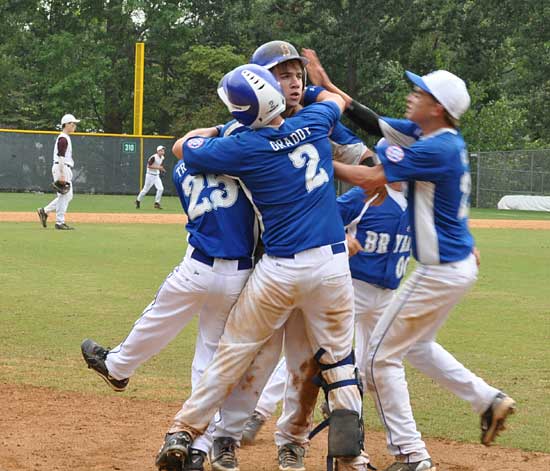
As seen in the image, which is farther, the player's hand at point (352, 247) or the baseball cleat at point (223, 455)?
the player's hand at point (352, 247)

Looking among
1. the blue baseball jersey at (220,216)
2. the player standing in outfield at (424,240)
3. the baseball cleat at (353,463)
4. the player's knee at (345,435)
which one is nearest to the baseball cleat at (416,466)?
the player standing in outfield at (424,240)

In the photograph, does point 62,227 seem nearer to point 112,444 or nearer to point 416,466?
point 112,444

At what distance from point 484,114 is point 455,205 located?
125 feet

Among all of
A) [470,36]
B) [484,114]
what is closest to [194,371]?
[484,114]

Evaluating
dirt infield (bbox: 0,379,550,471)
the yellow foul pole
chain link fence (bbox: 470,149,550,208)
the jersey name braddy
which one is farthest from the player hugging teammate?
chain link fence (bbox: 470,149,550,208)

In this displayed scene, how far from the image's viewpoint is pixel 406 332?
546 centimetres

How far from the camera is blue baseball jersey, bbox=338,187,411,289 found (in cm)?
619

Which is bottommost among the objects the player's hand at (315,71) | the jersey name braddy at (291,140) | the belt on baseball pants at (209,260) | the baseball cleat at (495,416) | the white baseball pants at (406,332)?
the baseball cleat at (495,416)

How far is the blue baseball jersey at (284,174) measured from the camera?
16.9 feet

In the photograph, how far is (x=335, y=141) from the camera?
20.0 ft

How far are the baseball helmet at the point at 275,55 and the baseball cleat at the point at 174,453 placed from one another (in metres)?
2.07

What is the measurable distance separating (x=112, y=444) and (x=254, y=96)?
233 centimetres

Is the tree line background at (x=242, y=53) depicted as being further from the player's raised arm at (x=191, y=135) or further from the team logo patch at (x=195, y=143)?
the team logo patch at (x=195, y=143)

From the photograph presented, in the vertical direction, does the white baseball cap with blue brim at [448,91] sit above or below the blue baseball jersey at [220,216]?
above
